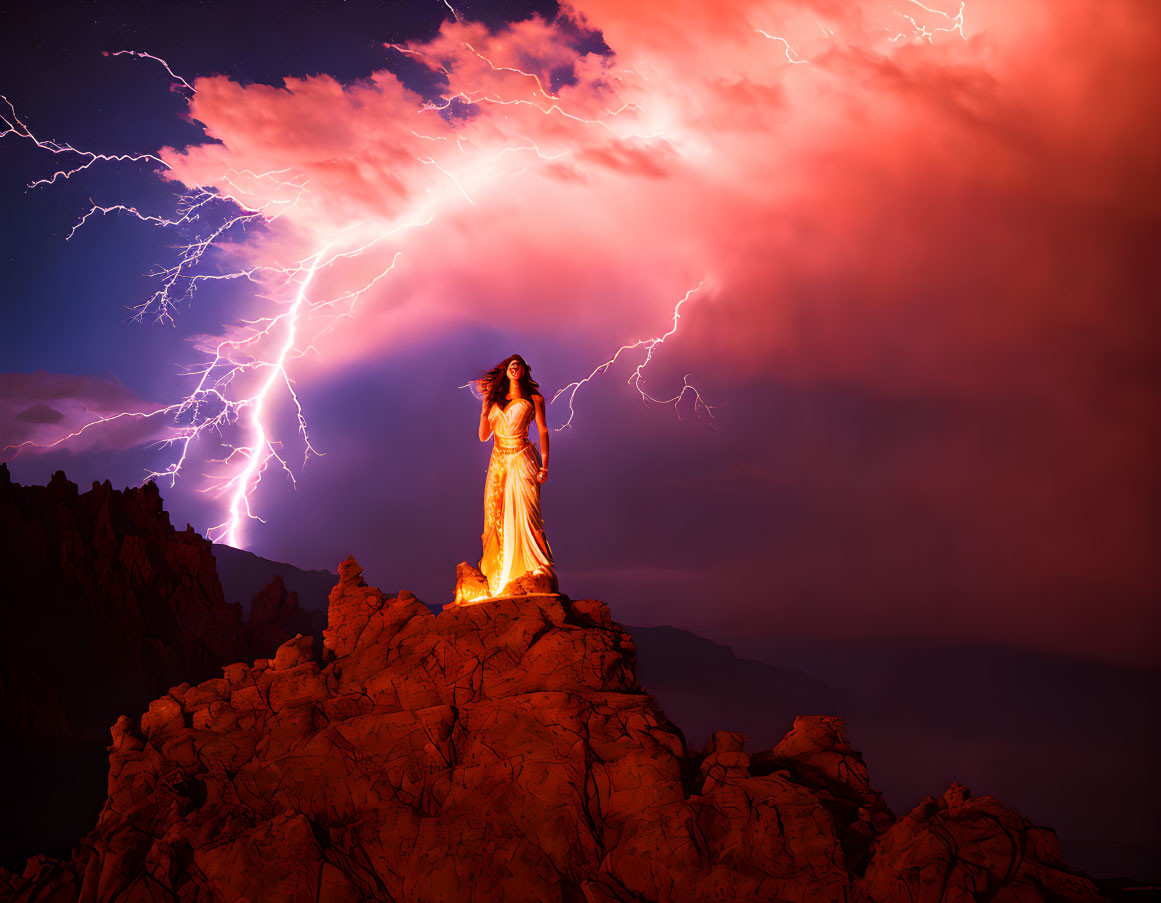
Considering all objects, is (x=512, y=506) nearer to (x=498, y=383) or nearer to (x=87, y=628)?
(x=498, y=383)

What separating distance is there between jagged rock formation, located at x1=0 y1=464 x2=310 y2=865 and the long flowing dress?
1940cm

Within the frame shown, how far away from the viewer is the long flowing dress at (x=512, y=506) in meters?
14.7

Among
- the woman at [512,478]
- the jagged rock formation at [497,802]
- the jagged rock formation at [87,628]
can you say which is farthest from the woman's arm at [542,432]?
the jagged rock formation at [87,628]

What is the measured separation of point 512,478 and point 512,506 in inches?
21.5

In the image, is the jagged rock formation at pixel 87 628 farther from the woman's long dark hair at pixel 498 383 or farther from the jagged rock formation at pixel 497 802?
the woman's long dark hair at pixel 498 383

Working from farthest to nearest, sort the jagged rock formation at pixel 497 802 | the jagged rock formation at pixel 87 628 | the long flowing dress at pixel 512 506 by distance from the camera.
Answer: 1. the jagged rock formation at pixel 87 628
2. the long flowing dress at pixel 512 506
3. the jagged rock formation at pixel 497 802

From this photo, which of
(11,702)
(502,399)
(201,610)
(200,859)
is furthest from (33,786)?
(502,399)

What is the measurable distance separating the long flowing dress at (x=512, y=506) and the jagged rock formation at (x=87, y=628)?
63.6ft

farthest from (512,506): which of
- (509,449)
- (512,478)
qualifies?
(509,449)

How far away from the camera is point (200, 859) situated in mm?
10820

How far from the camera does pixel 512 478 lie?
15.1m

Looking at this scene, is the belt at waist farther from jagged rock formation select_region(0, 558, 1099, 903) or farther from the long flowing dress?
jagged rock formation select_region(0, 558, 1099, 903)

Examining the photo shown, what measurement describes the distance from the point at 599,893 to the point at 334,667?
6051mm

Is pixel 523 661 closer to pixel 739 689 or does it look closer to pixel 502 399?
pixel 502 399
